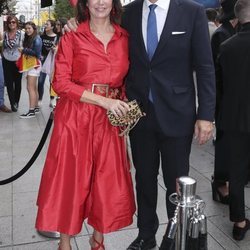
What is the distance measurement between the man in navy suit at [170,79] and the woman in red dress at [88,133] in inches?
4.8

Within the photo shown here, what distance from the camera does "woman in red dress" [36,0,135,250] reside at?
93.7 inches

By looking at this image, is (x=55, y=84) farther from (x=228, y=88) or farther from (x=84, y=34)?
(x=228, y=88)

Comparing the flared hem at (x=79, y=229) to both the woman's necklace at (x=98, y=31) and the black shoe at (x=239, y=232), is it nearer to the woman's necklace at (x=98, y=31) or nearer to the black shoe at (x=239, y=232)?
the black shoe at (x=239, y=232)

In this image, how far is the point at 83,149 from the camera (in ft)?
8.11

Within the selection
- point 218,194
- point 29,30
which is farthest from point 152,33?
point 29,30

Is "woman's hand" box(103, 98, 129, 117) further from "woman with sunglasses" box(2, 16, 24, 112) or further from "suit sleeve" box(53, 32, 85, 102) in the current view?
"woman with sunglasses" box(2, 16, 24, 112)

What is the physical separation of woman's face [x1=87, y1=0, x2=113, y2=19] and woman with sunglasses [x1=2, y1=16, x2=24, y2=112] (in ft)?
18.3

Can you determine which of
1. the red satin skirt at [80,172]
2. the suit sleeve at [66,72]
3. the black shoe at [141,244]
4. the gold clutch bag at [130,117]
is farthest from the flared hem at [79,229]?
the suit sleeve at [66,72]

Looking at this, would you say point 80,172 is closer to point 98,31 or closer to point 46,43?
point 98,31

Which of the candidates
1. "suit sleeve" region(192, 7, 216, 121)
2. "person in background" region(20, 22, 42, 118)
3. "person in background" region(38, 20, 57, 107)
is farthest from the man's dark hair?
"person in background" region(38, 20, 57, 107)

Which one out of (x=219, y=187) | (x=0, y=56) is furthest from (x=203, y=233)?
(x=0, y=56)

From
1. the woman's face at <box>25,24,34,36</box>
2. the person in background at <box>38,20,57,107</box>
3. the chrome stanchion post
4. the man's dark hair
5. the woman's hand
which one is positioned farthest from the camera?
the person in background at <box>38,20,57,107</box>

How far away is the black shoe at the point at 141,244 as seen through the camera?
282cm

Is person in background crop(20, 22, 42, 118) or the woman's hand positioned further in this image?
person in background crop(20, 22, 42, 118)
